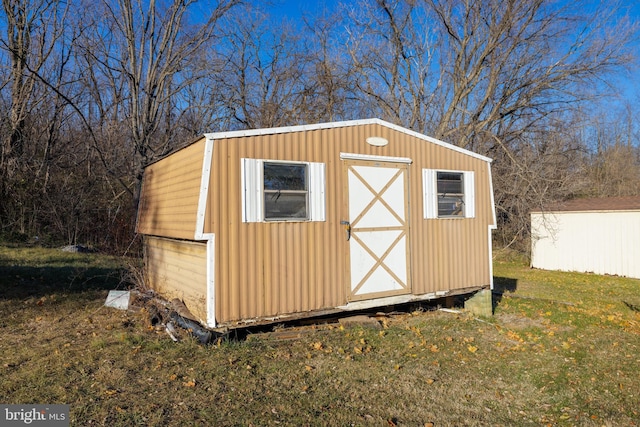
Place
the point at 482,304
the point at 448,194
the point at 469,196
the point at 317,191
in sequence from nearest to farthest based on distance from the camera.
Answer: the point at 317,191 < the point at 448,194 < the point at 469,196 < the point at 482,304

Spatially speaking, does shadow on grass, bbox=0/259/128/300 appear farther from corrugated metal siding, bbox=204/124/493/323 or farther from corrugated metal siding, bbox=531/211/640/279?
corrugated metal siding, bbox=531/211/640/279

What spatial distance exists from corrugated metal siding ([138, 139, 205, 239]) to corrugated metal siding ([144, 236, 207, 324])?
0.89 feet

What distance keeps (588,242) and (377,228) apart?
11.6m

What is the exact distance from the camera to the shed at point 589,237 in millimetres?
13992

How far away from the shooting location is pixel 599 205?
51.2 feet

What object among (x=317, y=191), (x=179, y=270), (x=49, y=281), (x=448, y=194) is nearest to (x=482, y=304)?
(x=448, y=194)

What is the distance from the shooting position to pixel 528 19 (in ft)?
62.5

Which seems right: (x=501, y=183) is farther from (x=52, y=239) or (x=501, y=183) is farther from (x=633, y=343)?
(x=52, y=239)

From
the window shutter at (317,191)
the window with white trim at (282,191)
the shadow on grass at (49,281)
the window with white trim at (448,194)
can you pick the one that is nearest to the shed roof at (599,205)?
the window with white trim at (448,194)

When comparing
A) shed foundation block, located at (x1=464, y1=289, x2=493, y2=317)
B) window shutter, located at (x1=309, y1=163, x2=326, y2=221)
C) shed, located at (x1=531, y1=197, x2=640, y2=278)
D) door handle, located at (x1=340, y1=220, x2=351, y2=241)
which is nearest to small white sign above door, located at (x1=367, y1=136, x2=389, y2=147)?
window shutter, located at (x1=309, y1=163, x2=326, y2=221)

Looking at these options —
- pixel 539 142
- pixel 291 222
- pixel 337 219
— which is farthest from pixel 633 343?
pixel 539 142

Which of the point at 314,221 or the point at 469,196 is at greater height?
the point at 469,196

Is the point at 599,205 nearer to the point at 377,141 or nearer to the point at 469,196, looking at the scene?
the point at 469,196

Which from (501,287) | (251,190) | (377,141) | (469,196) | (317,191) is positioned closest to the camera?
(251,190)
